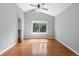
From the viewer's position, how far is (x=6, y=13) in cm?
202

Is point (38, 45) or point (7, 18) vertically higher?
point (7, 18)

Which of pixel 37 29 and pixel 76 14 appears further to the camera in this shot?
pixel 76 14

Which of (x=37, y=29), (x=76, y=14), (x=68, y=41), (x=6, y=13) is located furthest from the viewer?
(x=68, y=41)

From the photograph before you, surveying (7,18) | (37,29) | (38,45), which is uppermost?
(7,18)

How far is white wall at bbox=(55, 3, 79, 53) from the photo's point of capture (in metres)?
2.21

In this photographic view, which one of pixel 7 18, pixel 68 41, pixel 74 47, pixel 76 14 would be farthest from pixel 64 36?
pixel 7 18

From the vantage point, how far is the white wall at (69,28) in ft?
7.25

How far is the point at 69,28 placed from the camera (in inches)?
94.2

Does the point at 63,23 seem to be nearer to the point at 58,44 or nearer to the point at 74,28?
the point at 74,28

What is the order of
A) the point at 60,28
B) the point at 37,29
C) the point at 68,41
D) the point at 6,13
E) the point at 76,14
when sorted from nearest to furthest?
the point at 37,29
the point at 6,13
the point at 76,14
the point at 68,41
the point at 60,28

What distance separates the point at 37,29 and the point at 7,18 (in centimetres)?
68

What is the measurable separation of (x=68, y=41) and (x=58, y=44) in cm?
25

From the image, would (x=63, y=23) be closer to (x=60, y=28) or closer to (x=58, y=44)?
(x=60, y=28)

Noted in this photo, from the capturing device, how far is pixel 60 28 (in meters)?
2.59
